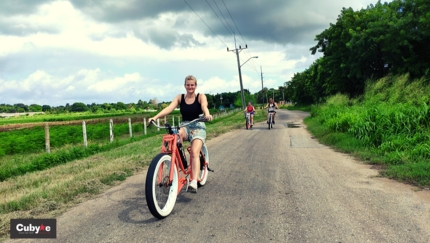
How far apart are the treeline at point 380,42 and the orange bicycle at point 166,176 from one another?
21.6 metres

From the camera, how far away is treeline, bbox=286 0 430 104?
2273cm

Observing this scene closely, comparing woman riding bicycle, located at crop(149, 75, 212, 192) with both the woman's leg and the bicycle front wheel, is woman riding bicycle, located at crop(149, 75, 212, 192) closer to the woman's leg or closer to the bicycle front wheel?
the woman's leg

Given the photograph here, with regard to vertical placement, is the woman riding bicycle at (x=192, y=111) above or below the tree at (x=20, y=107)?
below

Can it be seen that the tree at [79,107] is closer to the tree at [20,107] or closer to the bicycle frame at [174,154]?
the tree at [20,107]

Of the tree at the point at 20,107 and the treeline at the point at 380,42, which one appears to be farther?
the tree at the point at 20,107

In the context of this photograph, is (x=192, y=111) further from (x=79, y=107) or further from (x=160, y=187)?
(x=79, y=107)

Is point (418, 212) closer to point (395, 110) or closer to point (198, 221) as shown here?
point (198, 221)

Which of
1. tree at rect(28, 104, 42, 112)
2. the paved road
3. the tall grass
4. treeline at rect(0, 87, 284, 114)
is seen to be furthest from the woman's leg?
tree at rect(28, 104, 42, 112)

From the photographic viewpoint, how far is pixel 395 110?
9688mm

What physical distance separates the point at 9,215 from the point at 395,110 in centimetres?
1030

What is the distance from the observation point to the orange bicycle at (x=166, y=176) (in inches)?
142

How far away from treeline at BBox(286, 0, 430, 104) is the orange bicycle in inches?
852

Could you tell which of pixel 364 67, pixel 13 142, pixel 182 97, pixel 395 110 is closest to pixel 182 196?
pixel 182 97

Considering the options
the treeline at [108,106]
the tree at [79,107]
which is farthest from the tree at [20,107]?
the tree at [79,107]
